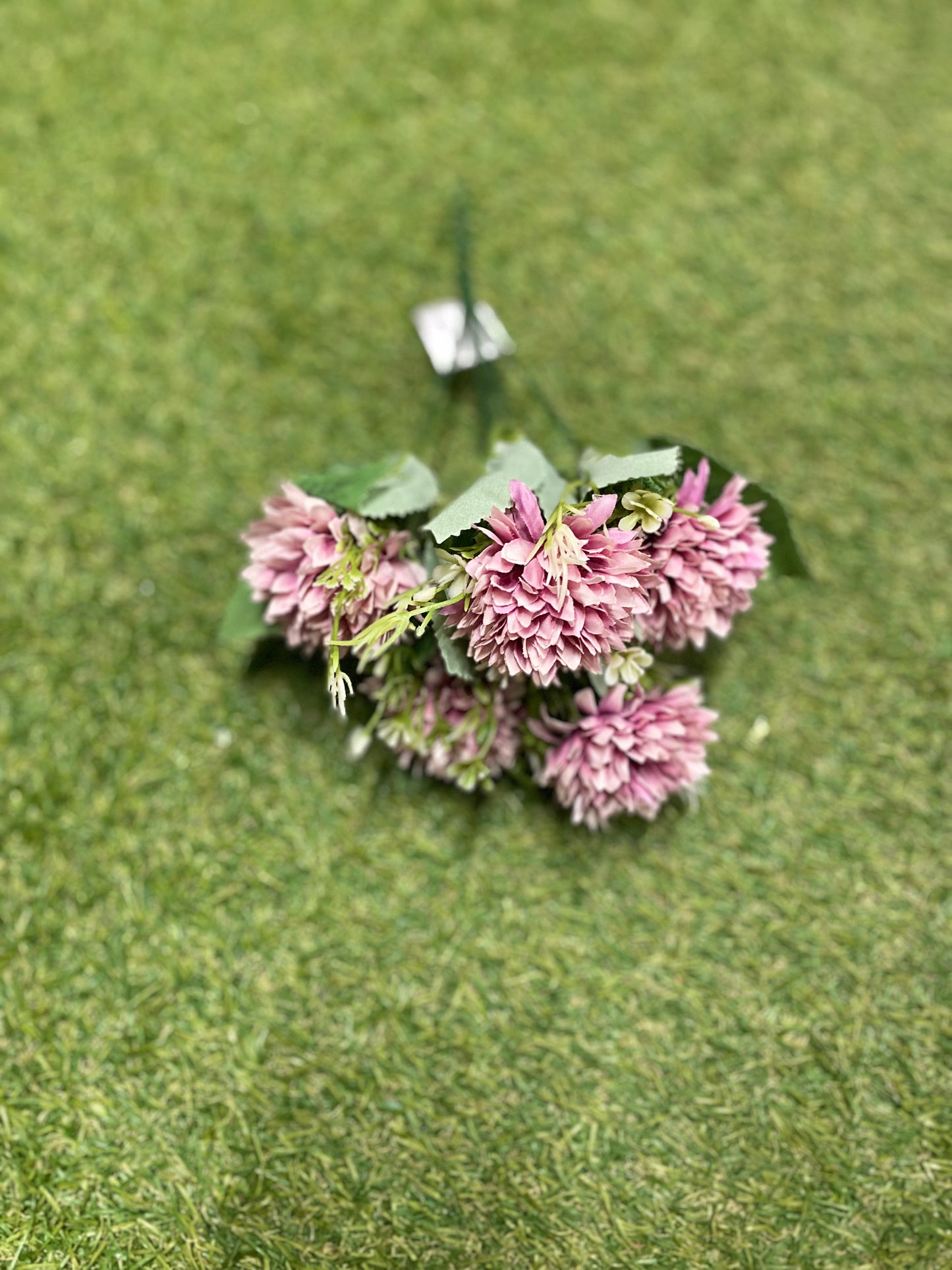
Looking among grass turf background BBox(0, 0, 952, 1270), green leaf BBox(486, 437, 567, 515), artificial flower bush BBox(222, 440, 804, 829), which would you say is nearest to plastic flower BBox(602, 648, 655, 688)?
artificial flower bush BBox(222, 440, 804, 829)

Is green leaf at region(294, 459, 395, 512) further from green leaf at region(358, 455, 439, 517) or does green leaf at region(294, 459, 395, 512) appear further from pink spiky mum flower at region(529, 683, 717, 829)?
pink spiky mum flower at region(529, 683, 717, 829)

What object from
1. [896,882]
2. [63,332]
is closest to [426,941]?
[896,882]

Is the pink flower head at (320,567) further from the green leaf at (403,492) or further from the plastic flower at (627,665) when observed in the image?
the plastic flower at (627,665)

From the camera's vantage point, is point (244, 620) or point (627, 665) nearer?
point (627, 665)

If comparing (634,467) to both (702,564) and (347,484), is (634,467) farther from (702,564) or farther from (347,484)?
(347,484)

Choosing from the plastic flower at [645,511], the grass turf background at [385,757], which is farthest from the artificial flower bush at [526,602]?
the grass turf background at [385,757]

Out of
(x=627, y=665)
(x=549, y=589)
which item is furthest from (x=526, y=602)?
(x=627, y=665)

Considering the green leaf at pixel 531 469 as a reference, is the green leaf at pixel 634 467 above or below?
above

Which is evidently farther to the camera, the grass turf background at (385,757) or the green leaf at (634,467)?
the grass turf background at (385,757)
